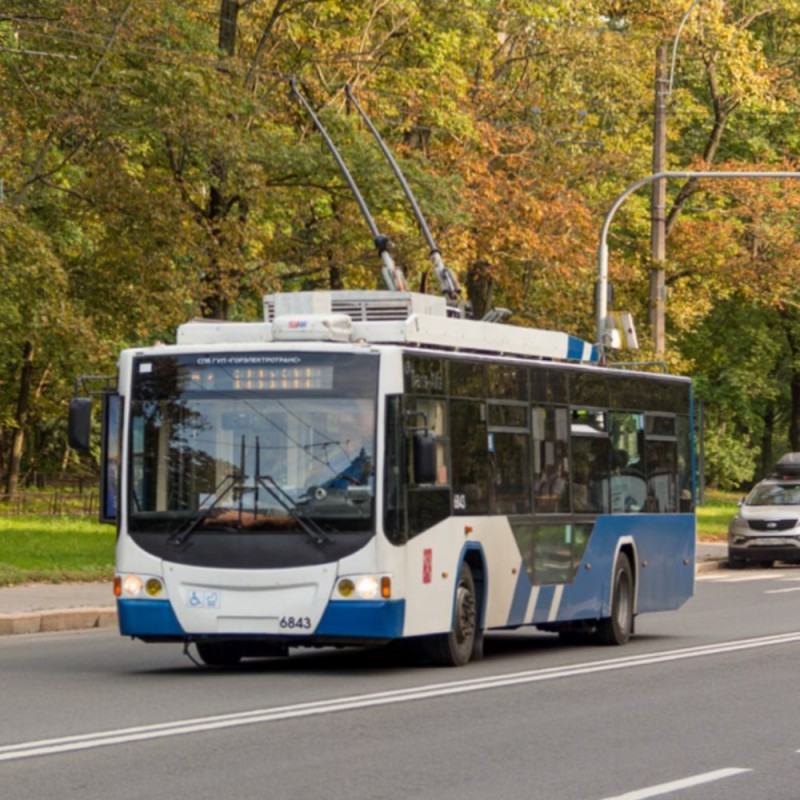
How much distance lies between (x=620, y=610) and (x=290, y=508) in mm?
5554

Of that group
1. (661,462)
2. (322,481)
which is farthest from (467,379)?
(661,462)

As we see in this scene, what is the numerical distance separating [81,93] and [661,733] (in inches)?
872

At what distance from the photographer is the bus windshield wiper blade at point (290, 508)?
1484cm

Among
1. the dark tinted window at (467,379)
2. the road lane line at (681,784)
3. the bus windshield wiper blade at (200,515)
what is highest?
the dark tinted window at (467,379)

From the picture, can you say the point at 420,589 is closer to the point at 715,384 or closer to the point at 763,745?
the point at 763,745

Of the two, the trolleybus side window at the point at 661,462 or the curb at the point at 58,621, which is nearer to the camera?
the curb at the point at 58,621

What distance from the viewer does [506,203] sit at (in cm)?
4222

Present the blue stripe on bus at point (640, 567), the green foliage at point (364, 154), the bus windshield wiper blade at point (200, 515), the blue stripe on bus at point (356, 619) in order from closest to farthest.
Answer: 1. the blue stripe on bus at point (356, 619)
2. the bus windshield wiper blade at point (200, 515)
3. the blue stripe on bus at point (640, 567)
4. the green foliage at point (364, 154)

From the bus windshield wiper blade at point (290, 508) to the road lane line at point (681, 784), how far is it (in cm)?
533

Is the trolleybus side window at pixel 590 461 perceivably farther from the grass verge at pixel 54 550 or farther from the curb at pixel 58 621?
the grass verge at pixel 54 550

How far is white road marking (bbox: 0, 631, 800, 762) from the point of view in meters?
10.5

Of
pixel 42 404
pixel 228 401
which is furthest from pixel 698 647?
pixel 42 404

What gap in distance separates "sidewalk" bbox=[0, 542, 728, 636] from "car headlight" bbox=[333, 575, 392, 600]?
19.7 ft

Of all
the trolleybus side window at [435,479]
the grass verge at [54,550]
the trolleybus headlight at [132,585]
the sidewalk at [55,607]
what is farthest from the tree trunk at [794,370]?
the trolleybus headlight at [132,585]
